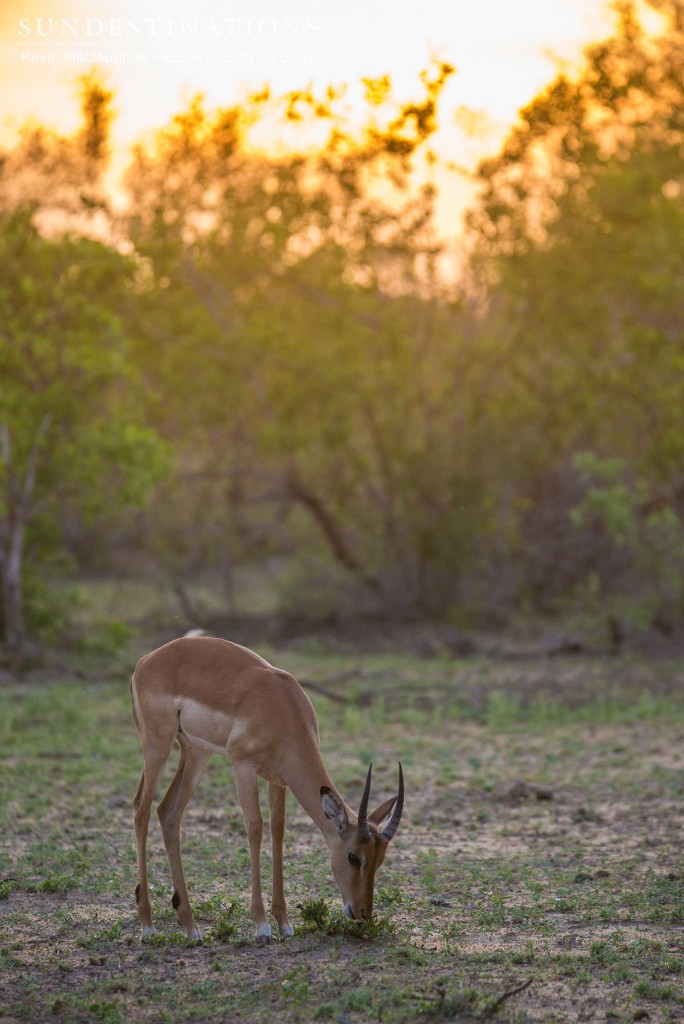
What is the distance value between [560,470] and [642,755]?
27.3ft

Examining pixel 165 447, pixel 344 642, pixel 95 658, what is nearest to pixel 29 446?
pixel 165 447

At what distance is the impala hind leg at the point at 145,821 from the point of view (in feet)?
19.4

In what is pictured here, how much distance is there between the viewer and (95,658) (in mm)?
14406

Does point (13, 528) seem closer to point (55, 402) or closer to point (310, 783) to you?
point (55, 402)

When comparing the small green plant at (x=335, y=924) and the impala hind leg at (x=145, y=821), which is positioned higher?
the impala hind leg at (x=145, y=821)

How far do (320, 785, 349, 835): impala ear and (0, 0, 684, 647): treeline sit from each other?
10.2m

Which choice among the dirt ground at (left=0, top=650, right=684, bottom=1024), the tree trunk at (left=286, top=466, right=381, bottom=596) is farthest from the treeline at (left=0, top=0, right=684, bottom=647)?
the dirt ground at (left=0, top=650, right=684, bottom=1024)

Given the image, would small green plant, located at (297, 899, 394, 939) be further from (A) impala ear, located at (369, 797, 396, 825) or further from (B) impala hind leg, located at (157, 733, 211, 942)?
(B) impala hind leg, located at (157, 733, 211, 942)

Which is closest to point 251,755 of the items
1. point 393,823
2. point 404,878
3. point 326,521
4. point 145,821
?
point 145,821

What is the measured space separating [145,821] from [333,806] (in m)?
1.07

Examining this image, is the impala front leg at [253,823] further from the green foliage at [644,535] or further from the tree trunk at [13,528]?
the green foliage at [644,535]

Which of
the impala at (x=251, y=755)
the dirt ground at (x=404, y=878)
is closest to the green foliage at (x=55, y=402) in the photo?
the dirt ground at (x=404, y=878)

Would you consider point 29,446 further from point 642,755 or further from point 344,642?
point 642,755

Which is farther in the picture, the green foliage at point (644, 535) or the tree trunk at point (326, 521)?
the tree trunk at point (326, 521)
